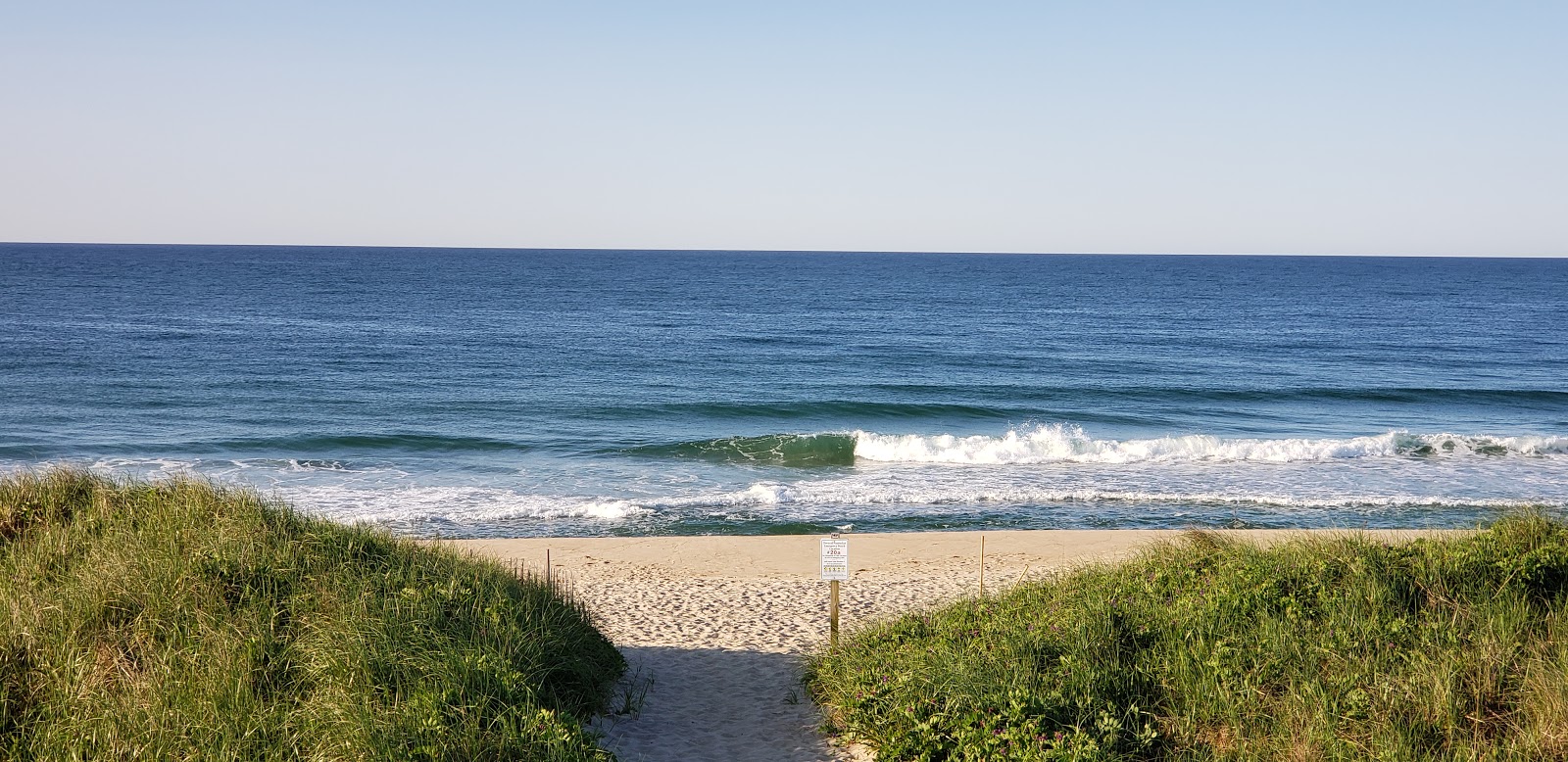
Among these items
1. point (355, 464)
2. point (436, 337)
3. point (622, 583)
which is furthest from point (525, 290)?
point (622, 583)

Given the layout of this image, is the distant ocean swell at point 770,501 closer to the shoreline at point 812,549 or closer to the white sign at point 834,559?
the shoreline at point 812,549

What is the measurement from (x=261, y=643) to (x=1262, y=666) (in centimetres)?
655

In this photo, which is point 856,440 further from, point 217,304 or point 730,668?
point 217,304

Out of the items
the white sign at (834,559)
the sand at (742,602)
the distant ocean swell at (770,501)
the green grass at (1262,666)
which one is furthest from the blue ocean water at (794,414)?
the white sign at (834,559)

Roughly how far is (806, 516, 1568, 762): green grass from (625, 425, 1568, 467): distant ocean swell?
1549cm

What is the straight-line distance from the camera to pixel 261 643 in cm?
650

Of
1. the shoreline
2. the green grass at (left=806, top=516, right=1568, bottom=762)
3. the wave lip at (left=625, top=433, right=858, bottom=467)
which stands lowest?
the shoreline

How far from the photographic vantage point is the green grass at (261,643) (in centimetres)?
586

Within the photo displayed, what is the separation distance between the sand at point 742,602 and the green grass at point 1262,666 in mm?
880

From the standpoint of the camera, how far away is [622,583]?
1398 cm

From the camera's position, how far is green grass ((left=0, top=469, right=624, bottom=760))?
5863mm

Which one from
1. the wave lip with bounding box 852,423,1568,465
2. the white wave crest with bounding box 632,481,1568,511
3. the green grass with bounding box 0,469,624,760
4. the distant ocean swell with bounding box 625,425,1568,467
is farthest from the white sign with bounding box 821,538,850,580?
Answer: the wave lip with bounding box 852,423,1568,465

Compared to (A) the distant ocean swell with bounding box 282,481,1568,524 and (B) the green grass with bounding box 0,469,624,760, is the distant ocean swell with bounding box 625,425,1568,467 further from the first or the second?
(B) the green grass with bounding box 0,469,624,760

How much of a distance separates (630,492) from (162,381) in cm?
1939
